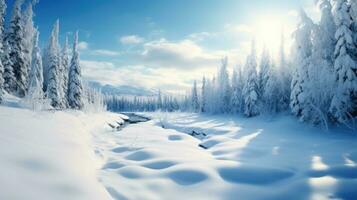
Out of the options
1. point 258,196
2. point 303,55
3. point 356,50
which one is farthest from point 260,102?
point 258,196

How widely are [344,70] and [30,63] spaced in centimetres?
4452

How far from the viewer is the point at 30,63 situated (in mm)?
43688

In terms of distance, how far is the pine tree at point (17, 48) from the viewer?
1469 inches

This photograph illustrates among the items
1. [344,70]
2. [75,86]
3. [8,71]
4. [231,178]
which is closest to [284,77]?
[344,70]

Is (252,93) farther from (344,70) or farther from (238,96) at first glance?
(344,70)

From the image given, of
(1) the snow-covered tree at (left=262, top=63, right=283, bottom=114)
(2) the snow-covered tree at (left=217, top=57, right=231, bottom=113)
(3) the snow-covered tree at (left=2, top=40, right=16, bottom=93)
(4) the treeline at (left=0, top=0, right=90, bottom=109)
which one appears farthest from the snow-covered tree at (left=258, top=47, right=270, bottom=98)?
(3) the snow-covered tree at (left=2, top=40, right=16, bottom=93)

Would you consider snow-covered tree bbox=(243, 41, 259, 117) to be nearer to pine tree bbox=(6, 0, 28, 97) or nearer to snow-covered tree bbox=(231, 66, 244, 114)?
snow-covered tree bbox=(231, 66, 244, 114)

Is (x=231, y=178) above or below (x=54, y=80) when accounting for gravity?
below

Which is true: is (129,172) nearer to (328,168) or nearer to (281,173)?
(281,173)

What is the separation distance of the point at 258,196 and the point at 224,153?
22.5ft

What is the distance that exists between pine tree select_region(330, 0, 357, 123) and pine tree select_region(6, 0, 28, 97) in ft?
130

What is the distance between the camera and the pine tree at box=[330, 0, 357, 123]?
806 inches

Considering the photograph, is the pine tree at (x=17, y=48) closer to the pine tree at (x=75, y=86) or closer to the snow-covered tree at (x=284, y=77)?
the pine tree at (x=75, y=86)

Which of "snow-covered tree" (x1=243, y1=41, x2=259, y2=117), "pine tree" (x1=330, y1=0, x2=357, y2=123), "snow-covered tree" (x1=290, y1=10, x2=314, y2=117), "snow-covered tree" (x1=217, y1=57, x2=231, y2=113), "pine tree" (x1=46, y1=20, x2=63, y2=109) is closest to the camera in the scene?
"pine tree" (x1=330, y1=0, x2=357, y2=123)
